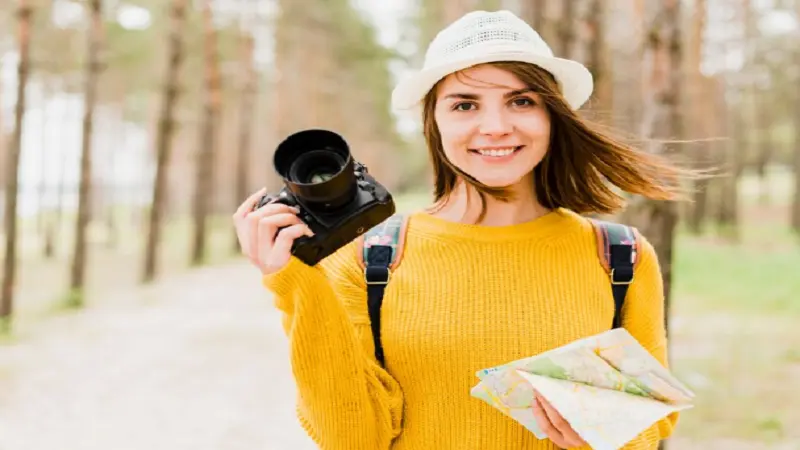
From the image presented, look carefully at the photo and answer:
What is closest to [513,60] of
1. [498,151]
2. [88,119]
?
[498,151]

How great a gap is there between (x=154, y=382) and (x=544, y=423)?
5.73 m

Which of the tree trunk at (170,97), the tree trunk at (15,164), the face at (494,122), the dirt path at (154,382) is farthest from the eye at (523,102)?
the tree trunk at (170,97)

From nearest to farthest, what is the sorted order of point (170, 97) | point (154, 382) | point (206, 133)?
point (154, 382) → point (170, 97) → point (206, 133)

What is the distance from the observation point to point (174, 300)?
36.9 ft

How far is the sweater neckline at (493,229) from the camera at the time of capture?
1.86 m

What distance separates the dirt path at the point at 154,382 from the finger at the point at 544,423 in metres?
3.71

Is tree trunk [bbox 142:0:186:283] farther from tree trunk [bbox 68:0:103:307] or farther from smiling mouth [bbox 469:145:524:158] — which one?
smiling mouth [bbox 469:145:524:158]

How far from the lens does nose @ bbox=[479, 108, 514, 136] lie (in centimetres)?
172

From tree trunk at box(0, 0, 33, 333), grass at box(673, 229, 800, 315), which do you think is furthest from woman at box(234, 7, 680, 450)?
tree trunk at box(0, 0, 33, 333)

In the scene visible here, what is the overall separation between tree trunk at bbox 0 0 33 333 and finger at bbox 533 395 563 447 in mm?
10206

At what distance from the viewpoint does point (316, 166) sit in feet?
5.25

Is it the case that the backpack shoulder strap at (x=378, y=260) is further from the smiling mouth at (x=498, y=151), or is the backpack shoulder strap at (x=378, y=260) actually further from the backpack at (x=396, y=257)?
the smiling mouth at (x=498, y=151)

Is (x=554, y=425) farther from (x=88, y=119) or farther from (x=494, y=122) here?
(x=88, y=119)

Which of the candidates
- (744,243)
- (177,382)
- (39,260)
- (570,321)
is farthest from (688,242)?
(39,260)
